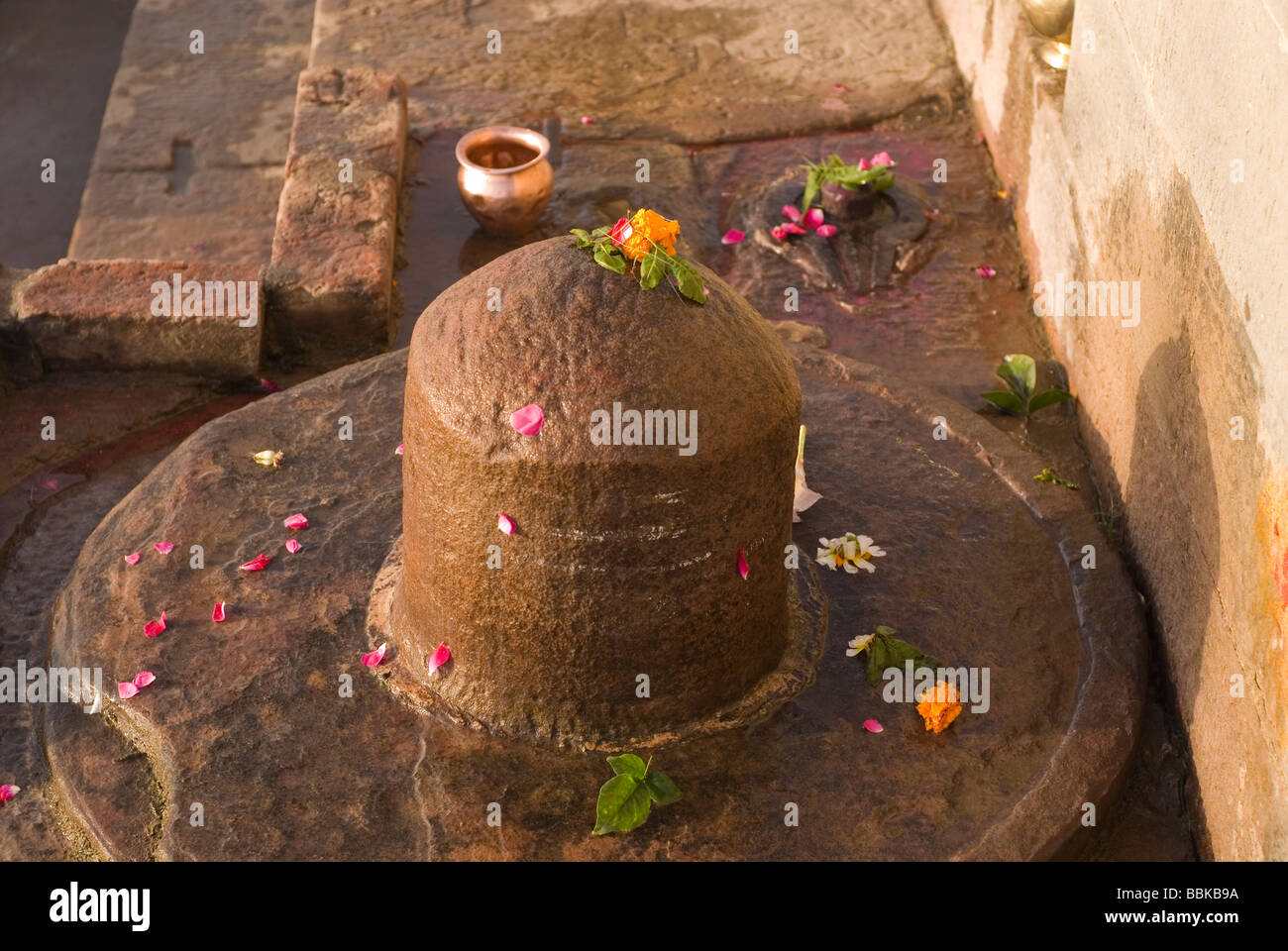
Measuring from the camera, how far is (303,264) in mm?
5043

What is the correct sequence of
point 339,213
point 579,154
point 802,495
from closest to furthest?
point 802,495 < point 339,213 < point 579,154

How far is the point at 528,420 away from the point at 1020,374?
2.38 meters

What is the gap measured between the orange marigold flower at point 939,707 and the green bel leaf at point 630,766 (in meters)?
0.69

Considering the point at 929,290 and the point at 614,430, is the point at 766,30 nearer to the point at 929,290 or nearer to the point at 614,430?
the point at 929,290

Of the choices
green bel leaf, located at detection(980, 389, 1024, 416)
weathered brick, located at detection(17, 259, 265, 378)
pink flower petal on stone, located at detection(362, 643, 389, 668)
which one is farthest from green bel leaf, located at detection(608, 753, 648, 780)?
weathered brick, located at detection(17, 259, 265, 378)

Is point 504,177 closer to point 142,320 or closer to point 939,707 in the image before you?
point 142,320

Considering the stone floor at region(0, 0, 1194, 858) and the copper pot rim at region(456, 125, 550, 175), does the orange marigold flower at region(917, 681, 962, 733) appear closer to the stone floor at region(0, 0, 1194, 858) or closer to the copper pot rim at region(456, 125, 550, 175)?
the stone floor at region(0, 0, 1194, 858)

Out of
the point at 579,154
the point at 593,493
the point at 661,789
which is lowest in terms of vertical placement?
the point at 579,154

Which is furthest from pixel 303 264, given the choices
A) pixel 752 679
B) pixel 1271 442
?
pixel 1271 442

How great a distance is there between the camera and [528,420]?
297 cm

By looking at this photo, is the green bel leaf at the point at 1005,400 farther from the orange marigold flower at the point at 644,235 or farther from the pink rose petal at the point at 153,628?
the pink rose petal at the point at 153,628

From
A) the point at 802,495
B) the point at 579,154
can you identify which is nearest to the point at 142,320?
the point at 579,154

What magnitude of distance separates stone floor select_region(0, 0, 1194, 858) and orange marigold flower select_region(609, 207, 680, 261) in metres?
1.95

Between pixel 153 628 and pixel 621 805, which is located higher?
pixel 621 805
